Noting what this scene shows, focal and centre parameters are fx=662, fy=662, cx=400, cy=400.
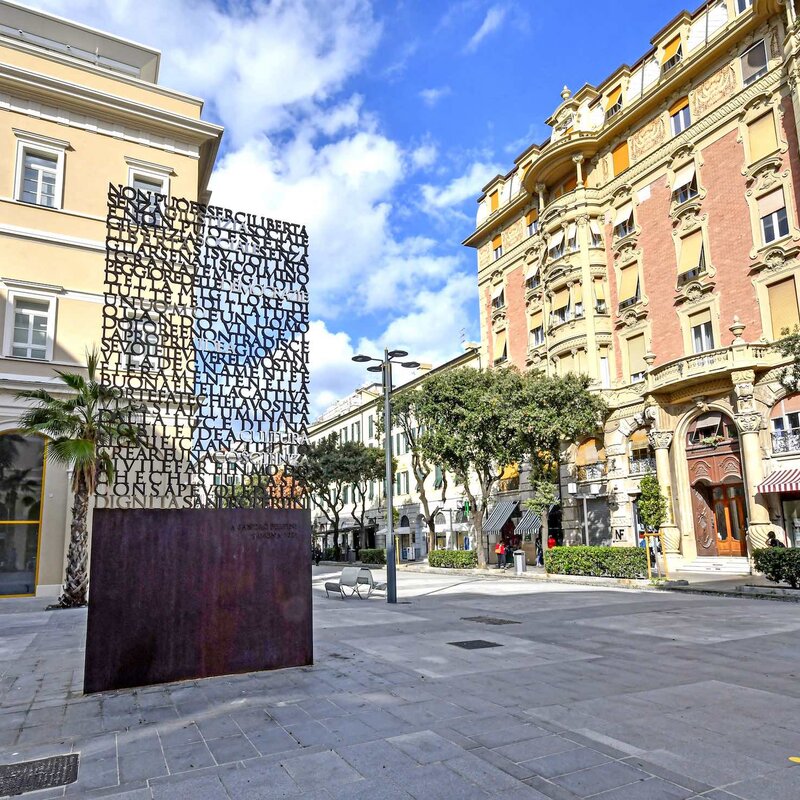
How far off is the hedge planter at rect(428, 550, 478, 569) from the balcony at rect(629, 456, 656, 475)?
9.62 metres

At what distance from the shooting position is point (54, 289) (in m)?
20.0

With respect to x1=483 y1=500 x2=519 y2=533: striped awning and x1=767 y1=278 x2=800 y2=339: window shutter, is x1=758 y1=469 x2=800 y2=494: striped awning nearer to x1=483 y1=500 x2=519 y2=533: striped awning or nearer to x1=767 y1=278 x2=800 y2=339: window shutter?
x1=767 y1=278 x2=800 y2=339: window shutter

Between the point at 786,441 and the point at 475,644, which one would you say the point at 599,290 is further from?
the point at 475,644

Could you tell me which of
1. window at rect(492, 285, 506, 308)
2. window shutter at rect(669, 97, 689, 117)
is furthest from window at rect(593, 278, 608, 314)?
window at rect(492, 285, 506, 308)

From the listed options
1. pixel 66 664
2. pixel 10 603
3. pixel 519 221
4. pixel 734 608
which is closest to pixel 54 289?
pixel 10 603

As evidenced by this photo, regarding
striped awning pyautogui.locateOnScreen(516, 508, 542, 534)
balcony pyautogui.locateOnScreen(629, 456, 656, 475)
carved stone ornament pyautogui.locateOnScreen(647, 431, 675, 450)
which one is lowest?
striped awning pyautogui.locateOnScreen(516, 508, 542, 534)

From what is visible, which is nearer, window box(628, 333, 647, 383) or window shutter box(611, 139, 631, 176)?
window box(628, 333, 647, 383)

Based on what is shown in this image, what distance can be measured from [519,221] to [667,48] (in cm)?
1250

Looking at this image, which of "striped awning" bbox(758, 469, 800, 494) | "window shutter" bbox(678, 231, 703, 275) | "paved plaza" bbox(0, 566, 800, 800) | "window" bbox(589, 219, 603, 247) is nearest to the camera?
"paved plaza" bbox(0, 566, 800, 800)

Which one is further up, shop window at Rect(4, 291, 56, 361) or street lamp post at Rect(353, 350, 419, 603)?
shop window at Rect(4, 291, 56, 361)

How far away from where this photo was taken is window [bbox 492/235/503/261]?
43.5m

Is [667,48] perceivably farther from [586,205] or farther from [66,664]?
[66,664]

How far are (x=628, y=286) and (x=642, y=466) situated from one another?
912 cm

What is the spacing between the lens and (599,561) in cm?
2508
